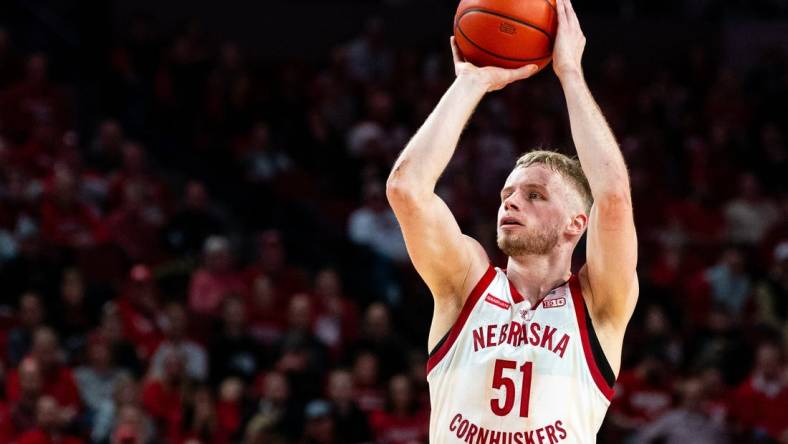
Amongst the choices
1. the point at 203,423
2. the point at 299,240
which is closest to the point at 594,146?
the point at 203,423

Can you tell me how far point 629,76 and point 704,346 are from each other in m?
5.57

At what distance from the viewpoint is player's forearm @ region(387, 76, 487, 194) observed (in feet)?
12.7

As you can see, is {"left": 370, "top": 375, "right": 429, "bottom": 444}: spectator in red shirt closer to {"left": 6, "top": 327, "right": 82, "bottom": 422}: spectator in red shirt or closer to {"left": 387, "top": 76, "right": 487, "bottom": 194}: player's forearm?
{"left": 6, "top": 327, "right": 82, "bottom": 422}: spectator in red shirt

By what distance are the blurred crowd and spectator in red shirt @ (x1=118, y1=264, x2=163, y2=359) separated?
2cm

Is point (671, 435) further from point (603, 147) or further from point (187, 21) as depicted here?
point (187, 21)

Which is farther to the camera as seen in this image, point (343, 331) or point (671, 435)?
point (343, 331)

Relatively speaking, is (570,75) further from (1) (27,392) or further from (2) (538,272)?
(1) (27,392)

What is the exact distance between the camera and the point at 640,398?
1063 cm

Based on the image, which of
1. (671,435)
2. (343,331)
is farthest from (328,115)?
(671,435)

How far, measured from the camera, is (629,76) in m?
16.0

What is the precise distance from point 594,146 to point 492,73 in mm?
442

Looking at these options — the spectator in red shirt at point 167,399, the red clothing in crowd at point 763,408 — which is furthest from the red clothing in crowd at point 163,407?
the red clothing in crowd at point 763,408

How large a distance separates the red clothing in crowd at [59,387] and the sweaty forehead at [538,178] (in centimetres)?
599

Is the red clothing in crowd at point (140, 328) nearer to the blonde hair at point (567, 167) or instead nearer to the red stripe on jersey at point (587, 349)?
the blonde hair at point (567, 167)
